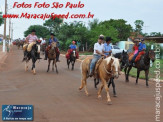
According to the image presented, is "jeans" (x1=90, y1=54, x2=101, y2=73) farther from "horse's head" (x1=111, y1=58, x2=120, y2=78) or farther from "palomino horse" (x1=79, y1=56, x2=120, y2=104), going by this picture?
"horse's head" (x1=111, y1=58, x2=120, y2=78)

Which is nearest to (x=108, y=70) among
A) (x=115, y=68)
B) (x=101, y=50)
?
(x=115, y=68)

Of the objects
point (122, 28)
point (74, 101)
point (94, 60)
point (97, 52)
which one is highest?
point (122, 28)

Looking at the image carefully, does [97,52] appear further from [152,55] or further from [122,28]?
[122,28]

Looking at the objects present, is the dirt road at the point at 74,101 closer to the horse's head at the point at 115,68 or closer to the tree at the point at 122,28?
the horse's head at the point at 115,68

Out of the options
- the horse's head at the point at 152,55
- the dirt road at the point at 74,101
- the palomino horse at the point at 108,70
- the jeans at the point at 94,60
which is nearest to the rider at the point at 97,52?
the jeans at the point at 94,60

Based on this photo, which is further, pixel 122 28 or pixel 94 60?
pixel 122 28

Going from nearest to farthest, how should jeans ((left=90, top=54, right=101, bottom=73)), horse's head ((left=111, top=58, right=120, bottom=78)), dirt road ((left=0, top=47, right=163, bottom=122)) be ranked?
dirt road ((left=0, top=47, right=163, bottom=122)), horse's head ((left=111, top=58, right=120, bottom=78)), jeans ((left=90, top=54, right=101, bottom=73))

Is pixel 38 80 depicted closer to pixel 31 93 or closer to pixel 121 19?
pixel 31 93

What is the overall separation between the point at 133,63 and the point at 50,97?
671cm

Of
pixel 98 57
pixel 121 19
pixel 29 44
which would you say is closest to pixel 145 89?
pixel 98 57

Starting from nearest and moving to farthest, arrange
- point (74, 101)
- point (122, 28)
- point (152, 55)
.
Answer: point (74, 101), point (152, 55), point (122, 28)

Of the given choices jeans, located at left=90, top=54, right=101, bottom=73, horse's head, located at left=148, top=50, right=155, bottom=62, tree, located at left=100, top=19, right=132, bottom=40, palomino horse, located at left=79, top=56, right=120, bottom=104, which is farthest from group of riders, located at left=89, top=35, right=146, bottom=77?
tree, located at left=100, top=19, right=132, bottom=40

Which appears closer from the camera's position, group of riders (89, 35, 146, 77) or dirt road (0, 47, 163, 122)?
dirt road (0, 47, 163, 122)

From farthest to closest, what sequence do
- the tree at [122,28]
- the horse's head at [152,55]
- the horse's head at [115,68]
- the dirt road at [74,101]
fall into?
the tree at [122,28], the horse's head at [152,55], the horse's head at [115,68], the dirt road at [74,101]
